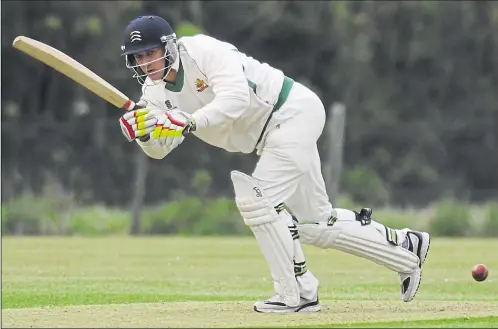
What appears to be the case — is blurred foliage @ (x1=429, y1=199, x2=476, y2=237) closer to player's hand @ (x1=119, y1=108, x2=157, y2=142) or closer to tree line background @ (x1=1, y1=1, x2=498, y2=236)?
tree line background @ (x1=1, y1=1, x2=498, y2=236)

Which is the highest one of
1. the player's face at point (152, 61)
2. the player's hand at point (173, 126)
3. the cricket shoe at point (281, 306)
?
the player's face at point (152, 61)

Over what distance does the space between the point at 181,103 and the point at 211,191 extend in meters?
13.2

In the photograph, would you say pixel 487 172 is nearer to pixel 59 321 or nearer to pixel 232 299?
pixel 232 299

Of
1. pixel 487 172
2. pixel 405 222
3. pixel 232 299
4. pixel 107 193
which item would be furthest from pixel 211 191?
pixel 232 299

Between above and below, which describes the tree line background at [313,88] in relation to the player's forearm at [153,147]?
below

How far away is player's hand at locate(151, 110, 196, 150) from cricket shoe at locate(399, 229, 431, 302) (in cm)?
149

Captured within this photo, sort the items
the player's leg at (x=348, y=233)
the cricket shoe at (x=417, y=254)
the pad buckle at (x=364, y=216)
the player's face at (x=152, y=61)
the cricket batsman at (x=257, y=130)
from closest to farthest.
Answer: the cricket batsman at (x=257, y=130) < the player's face at (x=152, y=61) < the player's leg at (x=348, y=233) < the pad buckle at (x=364, y=216) < the cricket shoe at (x=417, y=254)

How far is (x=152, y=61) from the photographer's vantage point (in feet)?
19.1

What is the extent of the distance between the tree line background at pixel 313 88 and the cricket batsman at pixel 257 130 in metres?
11.6

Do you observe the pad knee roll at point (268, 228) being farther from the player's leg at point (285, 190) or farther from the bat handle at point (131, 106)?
the bat handle at point (131, 106)

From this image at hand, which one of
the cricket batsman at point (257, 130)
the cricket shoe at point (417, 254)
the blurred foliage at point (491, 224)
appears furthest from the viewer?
the blurred foliage at point (491, 224)

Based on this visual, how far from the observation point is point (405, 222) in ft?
56.1

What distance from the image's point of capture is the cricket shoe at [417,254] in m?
6.46

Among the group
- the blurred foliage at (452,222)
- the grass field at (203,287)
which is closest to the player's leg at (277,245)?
the grass field at (203,287)
